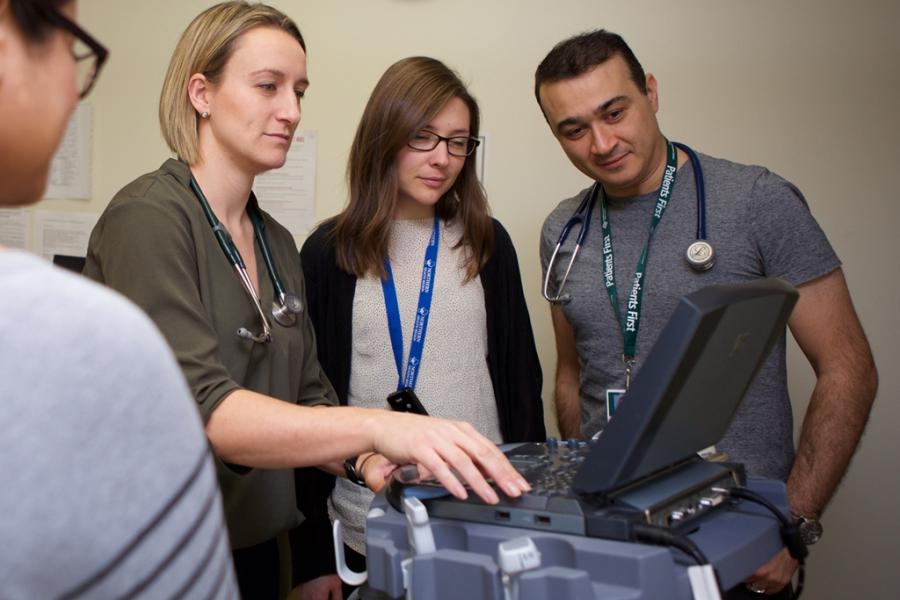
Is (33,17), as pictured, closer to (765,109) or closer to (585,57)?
(585,57)

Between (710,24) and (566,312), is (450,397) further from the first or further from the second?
(710,24)

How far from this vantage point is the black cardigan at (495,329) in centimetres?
168

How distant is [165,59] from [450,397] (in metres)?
1.81

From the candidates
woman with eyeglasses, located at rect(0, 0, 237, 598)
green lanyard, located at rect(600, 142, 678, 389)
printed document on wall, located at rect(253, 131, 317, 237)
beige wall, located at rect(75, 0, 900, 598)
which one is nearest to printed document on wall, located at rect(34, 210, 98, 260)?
printed document on wall, located at rect(253, 131, 317, 237)

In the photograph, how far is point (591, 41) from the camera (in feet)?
5.59

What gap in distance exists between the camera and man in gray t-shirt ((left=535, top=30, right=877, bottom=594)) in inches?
58.8

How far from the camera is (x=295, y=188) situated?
265cm

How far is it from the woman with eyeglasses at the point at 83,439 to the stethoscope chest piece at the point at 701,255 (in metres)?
1.22

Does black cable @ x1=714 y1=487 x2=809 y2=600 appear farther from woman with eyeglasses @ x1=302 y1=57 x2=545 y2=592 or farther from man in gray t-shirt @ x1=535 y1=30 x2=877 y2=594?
woman with eyeglasses @ x1=302 y1=57 x2=545 y2=592

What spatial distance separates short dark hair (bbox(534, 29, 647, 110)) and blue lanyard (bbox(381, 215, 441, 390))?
51 centimetres

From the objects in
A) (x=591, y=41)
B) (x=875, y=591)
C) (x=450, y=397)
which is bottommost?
(x=875, y=591)

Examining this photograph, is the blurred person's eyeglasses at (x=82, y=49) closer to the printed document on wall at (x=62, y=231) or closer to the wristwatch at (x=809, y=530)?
the wristwatch at (x=809, y=530)

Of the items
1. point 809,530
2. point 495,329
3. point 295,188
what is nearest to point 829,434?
point 809,530

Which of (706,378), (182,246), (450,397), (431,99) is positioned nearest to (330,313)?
(450,397)
